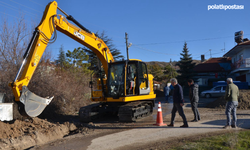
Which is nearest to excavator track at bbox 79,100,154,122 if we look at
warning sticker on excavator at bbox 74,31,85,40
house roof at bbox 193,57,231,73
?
warning sticker on excavator at bbox 74,31,85,40

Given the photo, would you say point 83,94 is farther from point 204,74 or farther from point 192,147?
point 204,74

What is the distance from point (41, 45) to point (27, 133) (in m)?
3.07

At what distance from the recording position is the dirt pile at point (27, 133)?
244 inches

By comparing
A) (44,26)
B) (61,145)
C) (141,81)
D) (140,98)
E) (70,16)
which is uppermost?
(70,16)

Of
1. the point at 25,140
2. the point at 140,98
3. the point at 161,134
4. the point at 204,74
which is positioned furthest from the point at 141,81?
the point at 204,74

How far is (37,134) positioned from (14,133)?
2.67 feet

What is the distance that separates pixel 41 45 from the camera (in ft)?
25.2

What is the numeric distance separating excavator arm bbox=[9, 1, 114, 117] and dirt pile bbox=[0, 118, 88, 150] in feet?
2.34

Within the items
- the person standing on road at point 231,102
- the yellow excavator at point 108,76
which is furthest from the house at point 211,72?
the person standing on road at point 231,102

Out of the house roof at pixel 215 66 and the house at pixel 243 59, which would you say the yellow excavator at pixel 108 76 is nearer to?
the house at pixel 243 59

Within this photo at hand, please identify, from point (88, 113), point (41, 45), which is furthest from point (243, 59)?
point (41, 45)

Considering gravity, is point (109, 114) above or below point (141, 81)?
below

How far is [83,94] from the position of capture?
15.1 meters

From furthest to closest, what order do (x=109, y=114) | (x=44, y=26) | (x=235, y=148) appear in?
(x=109, y=114)
(x=44, y=26)
(x=235, y=148)
